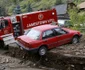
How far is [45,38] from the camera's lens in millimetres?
14047

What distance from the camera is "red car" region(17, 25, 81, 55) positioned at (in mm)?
13625

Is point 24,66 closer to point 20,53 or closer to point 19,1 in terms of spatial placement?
point 20,53

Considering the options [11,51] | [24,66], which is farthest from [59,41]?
[11,51]

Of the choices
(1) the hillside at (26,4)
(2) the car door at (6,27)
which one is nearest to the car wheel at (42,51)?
(2) the car door at (6,27)

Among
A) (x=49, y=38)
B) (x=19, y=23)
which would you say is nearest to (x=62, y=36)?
(x=49, y=38)

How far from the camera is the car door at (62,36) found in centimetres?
1462

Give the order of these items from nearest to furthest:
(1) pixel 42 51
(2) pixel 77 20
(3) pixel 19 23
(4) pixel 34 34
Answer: (1) pixel 42 51, (4) pixel 34 34, (3) pixel 19 23, (2) pixel 77 20

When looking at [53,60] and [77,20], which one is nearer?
[53,60]

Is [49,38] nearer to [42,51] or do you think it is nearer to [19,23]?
[42,51]

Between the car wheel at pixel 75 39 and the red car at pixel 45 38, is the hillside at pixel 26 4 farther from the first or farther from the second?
the red car at pixel 45 38

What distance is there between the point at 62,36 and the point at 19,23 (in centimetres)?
515

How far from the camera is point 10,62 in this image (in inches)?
591

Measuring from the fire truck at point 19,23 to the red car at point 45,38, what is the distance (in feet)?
10.2

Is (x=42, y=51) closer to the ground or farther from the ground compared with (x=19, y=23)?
closer to the ground
